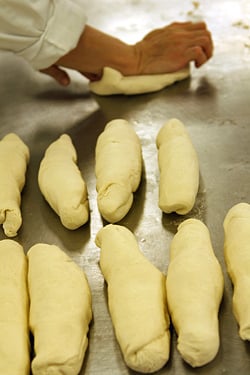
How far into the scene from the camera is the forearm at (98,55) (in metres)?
1.50

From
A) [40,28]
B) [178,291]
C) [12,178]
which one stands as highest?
[40,28]

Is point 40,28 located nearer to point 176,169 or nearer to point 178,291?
point 176,169

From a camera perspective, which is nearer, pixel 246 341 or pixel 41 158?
pixel 246 341

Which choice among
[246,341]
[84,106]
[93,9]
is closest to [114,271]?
[246,341]

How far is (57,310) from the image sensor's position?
3.01 ft

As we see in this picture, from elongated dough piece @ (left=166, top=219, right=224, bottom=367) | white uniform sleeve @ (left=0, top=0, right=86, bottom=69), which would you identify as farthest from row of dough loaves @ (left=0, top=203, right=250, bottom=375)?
white uniform sleeve @ (left=0, top=0, right=86, bottom=69)

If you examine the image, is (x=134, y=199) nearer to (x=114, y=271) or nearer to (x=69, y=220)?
(x=69, y=220)

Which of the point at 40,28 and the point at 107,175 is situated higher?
the point at 40,28

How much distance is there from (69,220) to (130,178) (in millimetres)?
168

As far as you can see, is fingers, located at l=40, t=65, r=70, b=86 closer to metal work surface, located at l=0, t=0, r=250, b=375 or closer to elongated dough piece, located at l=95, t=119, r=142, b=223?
metal work surface, located at l=0, t=0, r=250, b=375

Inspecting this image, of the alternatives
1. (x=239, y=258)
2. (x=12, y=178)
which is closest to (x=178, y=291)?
(x=239, y=258)

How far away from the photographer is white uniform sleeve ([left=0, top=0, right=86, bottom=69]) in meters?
1.35

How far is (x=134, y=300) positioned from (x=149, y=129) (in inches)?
24.5

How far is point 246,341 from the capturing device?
894mm
